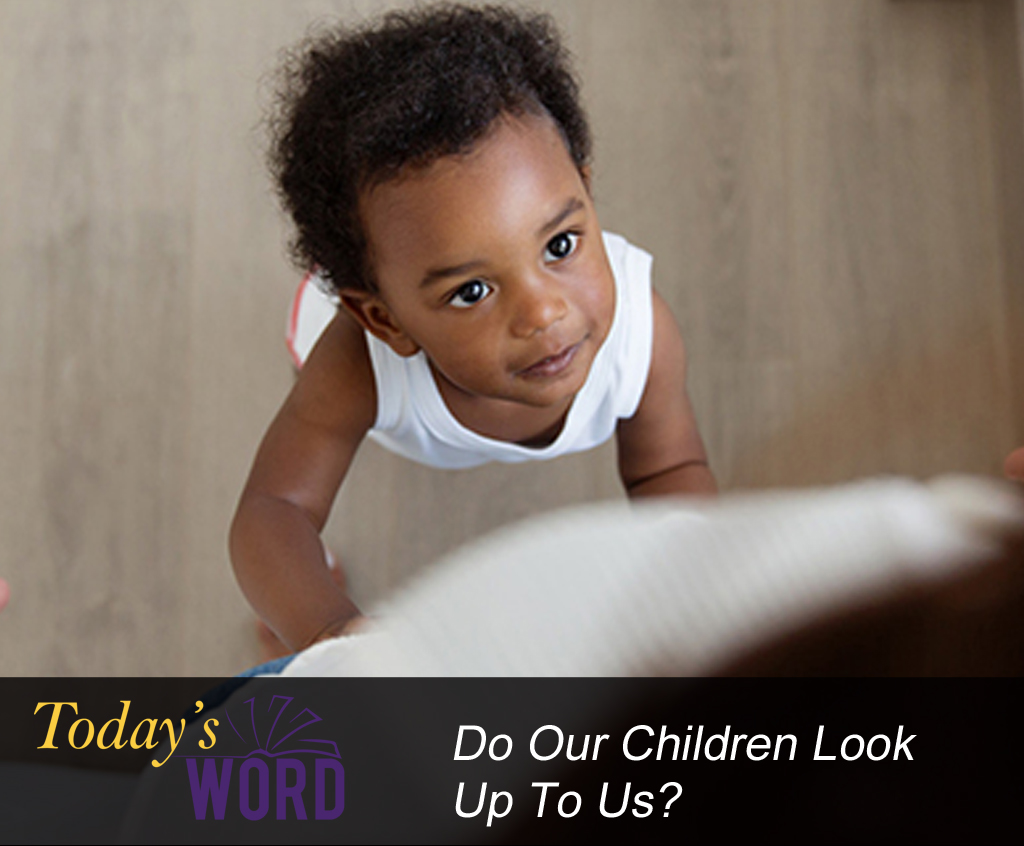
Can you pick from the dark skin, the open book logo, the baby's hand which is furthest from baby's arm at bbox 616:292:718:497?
the open book logo

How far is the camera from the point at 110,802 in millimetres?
347

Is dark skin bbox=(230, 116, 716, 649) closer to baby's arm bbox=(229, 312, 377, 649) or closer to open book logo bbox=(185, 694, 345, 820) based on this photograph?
baby's arm bbox=(229, 312, 377, 649)

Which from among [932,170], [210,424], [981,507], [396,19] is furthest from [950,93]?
[981,507]

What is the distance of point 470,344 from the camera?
529 millimetres

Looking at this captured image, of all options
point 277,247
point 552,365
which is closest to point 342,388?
point 552,365

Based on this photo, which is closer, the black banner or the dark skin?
the black banner

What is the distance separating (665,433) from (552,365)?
0.59 ft

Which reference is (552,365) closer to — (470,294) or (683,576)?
(470,294)

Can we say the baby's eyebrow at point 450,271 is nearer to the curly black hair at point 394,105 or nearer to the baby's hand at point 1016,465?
the curly black hair at point 394,105

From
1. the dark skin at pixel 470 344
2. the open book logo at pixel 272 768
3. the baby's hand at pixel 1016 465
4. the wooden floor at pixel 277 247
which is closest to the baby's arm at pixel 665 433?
the dark skin at pixel 470 344

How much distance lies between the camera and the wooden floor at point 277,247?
0.84 meters

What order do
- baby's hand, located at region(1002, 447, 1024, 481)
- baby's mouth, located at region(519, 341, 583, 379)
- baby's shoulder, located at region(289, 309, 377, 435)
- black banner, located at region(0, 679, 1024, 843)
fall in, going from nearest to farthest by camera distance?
1. black banner, located at region(0, 679, 1024, 843)
2. baby's hand, located at region(1002, 447, 1024, 481)
3. baby's mouth, located at region(519, 341, 583, 379)
4. baby's shoulder, located at region(289, 309, 377, 435)

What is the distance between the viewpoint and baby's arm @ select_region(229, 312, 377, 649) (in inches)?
24.1

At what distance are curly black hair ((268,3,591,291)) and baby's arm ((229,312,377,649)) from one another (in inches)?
3.4
